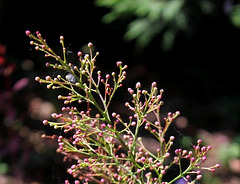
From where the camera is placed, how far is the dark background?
5758mm

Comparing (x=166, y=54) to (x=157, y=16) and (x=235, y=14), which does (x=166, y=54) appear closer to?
(x=157, y=16)

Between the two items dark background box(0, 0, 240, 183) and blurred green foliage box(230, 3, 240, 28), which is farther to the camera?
dark background box(0, 0, 240, 183)

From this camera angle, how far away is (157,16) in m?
5.44

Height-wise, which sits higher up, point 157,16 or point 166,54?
point 166,54

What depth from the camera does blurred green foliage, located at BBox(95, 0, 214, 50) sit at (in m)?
5.30

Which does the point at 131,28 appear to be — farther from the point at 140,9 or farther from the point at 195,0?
the point at 195,0

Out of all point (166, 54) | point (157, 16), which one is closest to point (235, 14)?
point (157, 16)

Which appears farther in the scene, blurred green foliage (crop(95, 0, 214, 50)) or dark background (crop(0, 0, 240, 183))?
dark background (crop(0, 0, 240, 183))

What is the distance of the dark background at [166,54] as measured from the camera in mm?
5758

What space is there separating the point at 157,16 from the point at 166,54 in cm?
103

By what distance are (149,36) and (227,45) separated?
4.51ft

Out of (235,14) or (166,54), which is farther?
(166,54)

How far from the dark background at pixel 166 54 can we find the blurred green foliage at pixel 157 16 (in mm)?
210

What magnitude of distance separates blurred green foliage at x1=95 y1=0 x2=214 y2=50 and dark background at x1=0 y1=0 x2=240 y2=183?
210 mm
